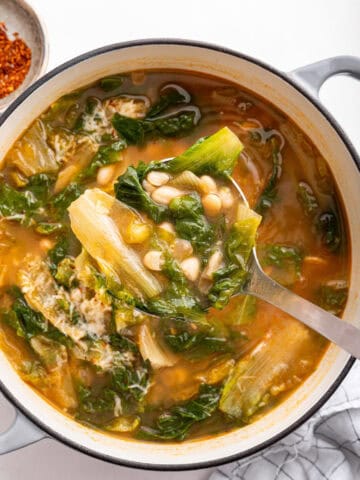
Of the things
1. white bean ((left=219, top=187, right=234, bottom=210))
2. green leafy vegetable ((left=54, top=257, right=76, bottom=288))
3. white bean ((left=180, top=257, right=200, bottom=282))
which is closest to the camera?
white bean ((left=180, top=257, right=200, bottom=282))

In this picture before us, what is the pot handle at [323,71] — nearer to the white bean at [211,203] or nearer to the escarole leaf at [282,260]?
the white bean at [211,203]

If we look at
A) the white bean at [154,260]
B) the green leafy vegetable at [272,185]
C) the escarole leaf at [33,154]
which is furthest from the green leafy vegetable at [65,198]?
the green leafy vegetable at [272,185]

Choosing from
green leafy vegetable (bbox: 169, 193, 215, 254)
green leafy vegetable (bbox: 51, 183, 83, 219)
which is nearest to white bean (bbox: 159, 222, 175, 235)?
green leafy vegetable (bbox: 169, 193, 215, 254)

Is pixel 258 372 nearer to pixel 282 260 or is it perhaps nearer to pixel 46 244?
pixel 282 260

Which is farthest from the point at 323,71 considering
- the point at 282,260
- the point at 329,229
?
the point at 282,260

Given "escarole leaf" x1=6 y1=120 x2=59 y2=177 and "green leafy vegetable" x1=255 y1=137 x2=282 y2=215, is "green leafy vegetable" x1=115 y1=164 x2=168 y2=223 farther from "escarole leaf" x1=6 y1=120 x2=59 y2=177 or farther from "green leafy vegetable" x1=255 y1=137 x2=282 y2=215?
"green leafy vegetable" x1=255 y1=137 x2=282 y2=215

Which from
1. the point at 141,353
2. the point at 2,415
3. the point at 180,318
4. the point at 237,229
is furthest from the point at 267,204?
the point at 2,415
